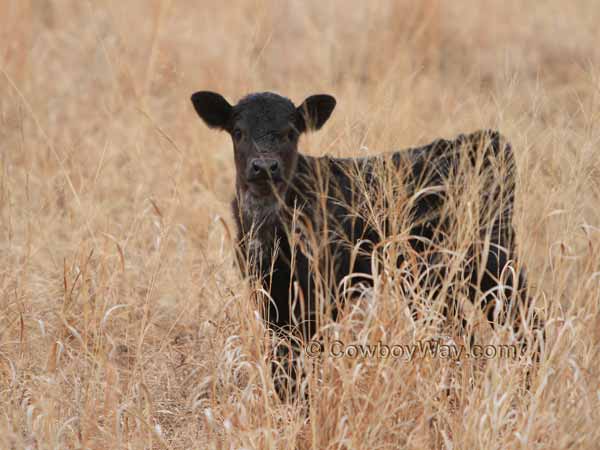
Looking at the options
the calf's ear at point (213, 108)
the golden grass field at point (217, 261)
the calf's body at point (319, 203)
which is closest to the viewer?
the golden grass field at point (217, 261)

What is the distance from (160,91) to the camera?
9406mm

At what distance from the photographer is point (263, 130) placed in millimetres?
4766

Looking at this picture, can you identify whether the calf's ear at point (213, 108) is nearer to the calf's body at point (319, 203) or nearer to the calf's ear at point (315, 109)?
the calf's body at point (319, 203)

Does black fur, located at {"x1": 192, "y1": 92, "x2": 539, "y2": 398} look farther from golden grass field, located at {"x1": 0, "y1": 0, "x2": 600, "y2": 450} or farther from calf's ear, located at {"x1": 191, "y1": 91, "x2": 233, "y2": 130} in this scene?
golden grass field, located at {"x1": 0, "y1": 0, "x2": 600, "y2": 450}

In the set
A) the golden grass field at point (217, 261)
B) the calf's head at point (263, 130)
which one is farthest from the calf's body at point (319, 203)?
the golden grass field at point (217, 261)

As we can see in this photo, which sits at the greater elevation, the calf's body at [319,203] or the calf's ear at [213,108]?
the calf's ear at [213,108]

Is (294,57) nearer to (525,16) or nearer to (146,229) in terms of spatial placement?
(525,16)

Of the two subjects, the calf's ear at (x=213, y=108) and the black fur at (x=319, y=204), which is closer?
the black fur at (x=319, y=204)

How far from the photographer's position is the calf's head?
455 centimetres

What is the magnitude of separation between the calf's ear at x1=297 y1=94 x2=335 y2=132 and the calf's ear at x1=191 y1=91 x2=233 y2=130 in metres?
0.43

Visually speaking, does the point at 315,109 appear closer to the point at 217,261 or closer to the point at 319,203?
the point at 319,203

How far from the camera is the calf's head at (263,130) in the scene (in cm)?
455

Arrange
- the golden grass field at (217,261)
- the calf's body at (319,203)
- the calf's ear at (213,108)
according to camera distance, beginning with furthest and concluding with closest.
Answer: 1. the calf's ear at (213,108)
2. the calf's body at (319,203)
3. the golden grass field at (217,261)

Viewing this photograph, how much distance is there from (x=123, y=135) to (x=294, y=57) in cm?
314
